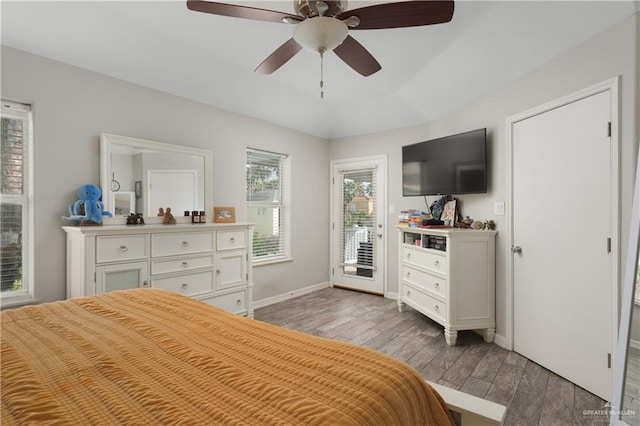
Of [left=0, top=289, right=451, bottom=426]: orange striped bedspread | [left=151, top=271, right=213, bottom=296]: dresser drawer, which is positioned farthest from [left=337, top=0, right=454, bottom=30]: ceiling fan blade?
[left=151, top=271, right=213, bottom=296]: dresser drawer

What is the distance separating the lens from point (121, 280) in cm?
252

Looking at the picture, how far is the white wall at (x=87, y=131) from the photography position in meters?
2.42

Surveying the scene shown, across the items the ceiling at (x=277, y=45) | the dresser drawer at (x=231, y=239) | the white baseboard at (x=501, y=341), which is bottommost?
the white baseboard at (x=501, y=341)

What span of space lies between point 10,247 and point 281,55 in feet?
8.20

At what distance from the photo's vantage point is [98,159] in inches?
108

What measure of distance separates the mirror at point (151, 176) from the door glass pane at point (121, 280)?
59 centimetres

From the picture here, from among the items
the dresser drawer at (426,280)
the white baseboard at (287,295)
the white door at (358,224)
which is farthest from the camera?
the white door at (358,224)

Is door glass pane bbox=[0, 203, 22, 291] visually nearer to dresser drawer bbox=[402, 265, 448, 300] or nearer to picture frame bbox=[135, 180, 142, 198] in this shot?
picture frame bbox=[135, 180, 142, 198]

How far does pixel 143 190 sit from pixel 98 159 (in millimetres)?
444

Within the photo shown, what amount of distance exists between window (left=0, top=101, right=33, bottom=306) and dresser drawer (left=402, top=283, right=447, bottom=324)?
353 cm

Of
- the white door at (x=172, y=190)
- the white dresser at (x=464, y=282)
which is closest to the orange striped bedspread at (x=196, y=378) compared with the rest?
the white door at (x=172, y=190)

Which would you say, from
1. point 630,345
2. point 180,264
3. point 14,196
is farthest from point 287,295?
point 630,345

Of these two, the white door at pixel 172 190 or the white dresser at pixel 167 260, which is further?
the white door at pixel 172 190

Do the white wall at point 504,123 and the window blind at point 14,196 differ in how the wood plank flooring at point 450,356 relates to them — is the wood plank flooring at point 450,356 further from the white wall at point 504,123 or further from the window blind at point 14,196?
the window blind at point 14,196
